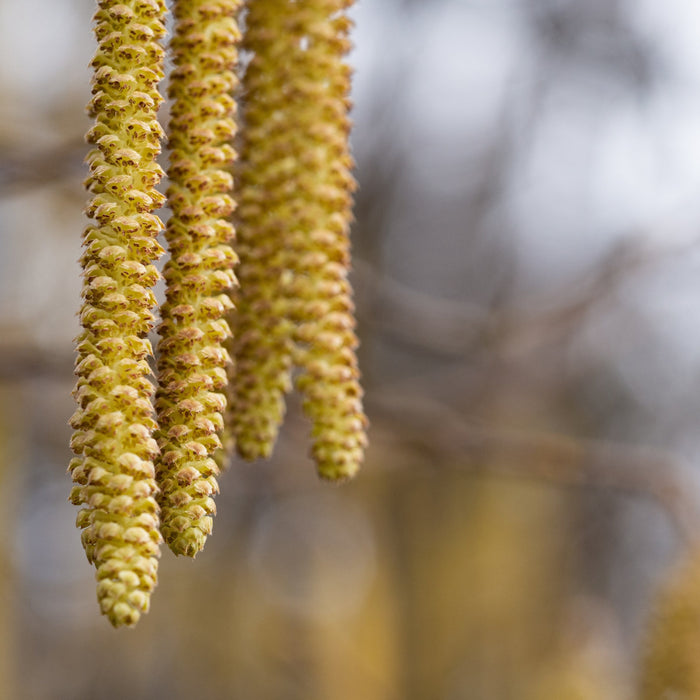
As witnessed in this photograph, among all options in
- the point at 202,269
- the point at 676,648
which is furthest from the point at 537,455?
the point at 202,269

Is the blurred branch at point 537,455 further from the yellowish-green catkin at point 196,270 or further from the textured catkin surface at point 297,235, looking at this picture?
the yellowish-green catkin at point 196,270

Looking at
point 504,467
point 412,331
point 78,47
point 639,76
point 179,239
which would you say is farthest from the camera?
point 639,76

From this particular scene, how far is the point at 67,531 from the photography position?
17.0ft

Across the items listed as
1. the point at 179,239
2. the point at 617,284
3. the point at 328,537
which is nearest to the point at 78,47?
the point at 617,284

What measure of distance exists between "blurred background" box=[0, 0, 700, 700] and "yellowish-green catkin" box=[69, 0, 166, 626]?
233cm

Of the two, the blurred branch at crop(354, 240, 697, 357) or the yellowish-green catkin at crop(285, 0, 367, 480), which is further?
the blurred branch at crop(354, 240, 697, 357)

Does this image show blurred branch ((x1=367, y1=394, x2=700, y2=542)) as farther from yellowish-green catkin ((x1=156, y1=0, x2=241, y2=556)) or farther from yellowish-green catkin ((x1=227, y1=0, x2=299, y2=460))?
yellowish-green catkin ((x1=156, y1=0, x2=241, y2=556))

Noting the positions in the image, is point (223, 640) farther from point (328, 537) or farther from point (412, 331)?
point (412, 331)

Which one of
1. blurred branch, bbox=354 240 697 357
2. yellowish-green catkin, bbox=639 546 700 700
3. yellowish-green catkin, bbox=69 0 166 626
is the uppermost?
blurred branch, bbox=354 240 697 357

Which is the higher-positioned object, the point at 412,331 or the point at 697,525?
the point at 412,331

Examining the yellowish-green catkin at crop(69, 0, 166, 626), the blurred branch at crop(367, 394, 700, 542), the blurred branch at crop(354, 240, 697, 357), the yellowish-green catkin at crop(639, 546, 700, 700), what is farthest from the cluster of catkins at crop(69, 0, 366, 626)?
the blurred branch at crop(354, 240, 697, 357)

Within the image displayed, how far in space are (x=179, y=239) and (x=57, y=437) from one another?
7.35 ft

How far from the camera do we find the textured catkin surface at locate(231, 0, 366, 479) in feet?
2.09

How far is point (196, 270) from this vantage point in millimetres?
537
